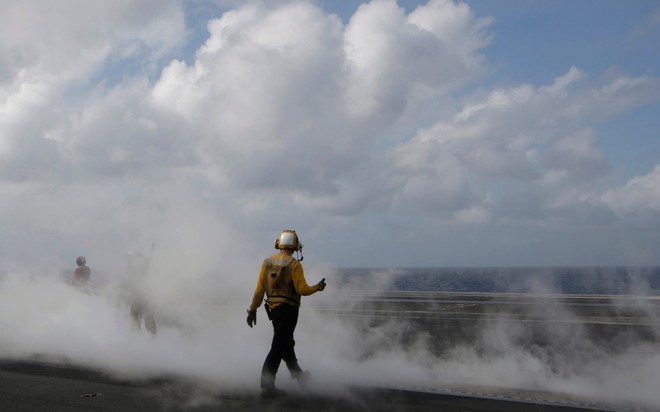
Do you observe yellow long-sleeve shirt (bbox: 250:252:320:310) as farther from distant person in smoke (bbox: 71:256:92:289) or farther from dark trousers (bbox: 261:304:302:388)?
distant person in smoke (bbox: 71:256:92:289)

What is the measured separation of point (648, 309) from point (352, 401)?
1795 centimetres

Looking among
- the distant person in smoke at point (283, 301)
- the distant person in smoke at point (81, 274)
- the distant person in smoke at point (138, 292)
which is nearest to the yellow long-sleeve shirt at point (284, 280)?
the distant person in smoke at point (283, 301)

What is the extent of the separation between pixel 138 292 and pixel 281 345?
14.9ft

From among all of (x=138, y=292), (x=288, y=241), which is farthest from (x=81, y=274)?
(x=288, y=241)

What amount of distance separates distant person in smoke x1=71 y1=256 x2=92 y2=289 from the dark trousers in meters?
8.20

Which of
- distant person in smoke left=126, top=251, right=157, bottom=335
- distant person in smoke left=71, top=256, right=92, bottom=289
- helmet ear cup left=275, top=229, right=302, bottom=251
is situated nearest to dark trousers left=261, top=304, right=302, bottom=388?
helmet ear cup left=275, top=229, right=302, bottom=251

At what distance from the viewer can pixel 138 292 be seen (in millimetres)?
10758

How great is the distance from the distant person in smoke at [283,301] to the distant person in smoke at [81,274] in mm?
7859

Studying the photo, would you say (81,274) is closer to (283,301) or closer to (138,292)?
(138,292)

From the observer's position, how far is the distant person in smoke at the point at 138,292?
10773 mm

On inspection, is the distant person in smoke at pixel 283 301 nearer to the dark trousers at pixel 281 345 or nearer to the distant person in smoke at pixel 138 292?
the dark trousers at pixel 281 345

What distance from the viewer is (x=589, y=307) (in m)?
22.4

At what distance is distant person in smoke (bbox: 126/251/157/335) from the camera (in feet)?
35.3

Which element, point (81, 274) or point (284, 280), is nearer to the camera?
point (284, 280)
